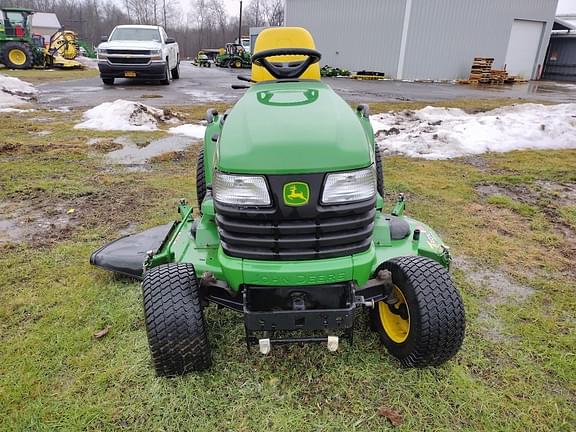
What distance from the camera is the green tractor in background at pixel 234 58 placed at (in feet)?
103

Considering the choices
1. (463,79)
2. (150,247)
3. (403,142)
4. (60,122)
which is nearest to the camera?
(150,247)

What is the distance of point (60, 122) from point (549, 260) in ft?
26.6

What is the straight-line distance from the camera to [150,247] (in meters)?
3.19

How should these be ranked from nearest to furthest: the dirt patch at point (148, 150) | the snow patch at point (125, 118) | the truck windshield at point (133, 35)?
1. the dirt patch at point (148, 150)
2. the snow patch at point (125, 118)
3. the truck windshield at point (133, 35)

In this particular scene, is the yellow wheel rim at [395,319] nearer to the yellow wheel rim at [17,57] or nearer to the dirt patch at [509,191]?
the dirt patch at [509,191]

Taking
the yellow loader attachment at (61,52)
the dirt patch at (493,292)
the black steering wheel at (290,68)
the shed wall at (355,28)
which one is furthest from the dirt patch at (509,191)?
the yellow loader attachment at (61,52)

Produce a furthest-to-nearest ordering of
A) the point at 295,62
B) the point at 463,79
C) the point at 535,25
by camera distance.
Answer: the point at 535,25, the point at 463,79, the point at 295,62

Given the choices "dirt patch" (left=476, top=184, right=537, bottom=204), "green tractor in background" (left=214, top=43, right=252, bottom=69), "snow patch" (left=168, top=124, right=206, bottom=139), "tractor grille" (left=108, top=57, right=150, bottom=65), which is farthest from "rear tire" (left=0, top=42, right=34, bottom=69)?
"dirt patch" (left=476, top=184, right=537, bottom=204)

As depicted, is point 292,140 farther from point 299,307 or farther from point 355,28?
point 355,28

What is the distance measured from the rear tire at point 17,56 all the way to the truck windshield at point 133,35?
29.7 feet

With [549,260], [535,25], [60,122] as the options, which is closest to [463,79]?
[535,25]

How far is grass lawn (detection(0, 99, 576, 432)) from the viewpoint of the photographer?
2.01 metres

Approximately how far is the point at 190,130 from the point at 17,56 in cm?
1781

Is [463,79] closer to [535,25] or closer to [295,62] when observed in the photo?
[535,25]
